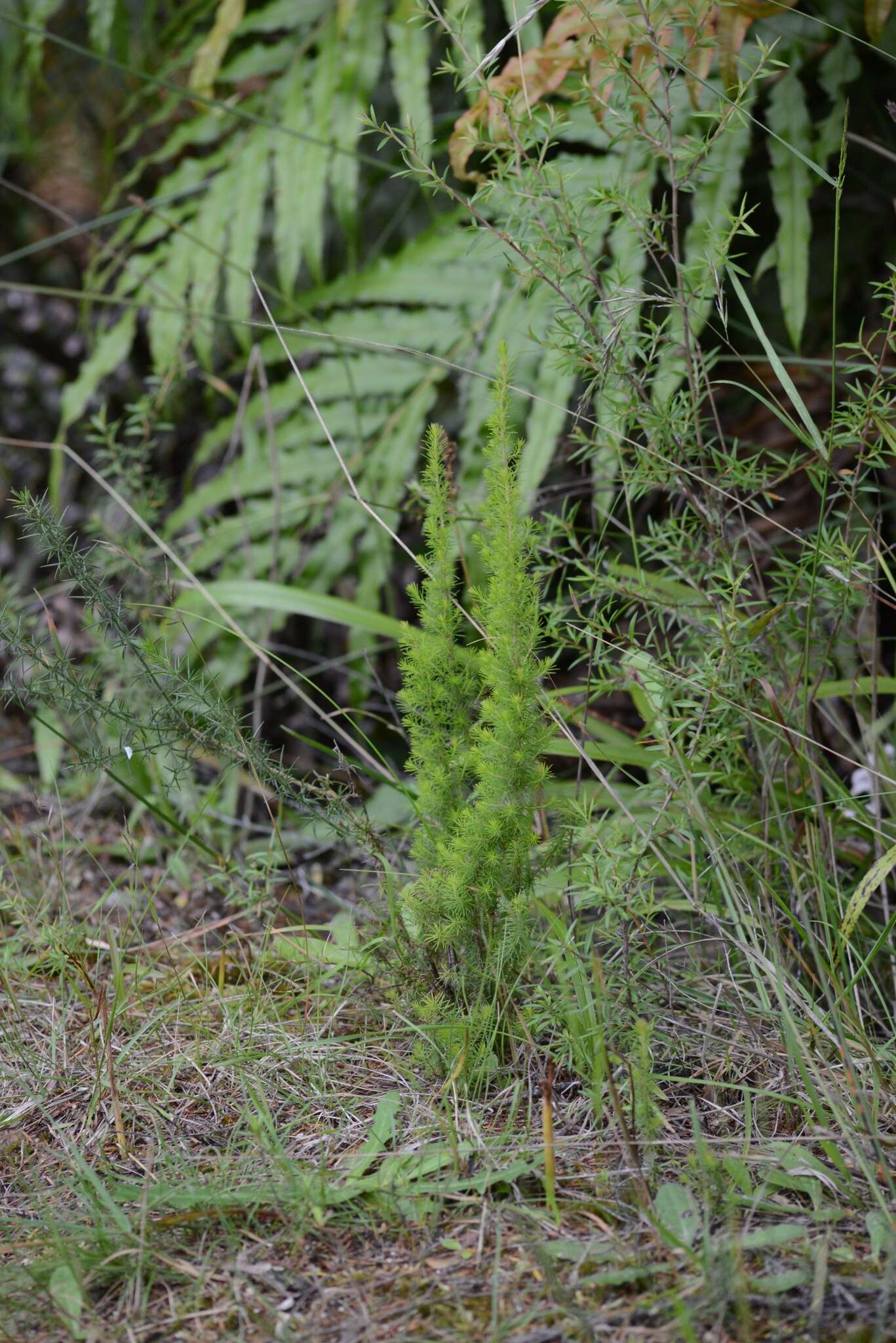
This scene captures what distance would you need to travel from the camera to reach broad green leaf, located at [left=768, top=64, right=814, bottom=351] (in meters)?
1.93

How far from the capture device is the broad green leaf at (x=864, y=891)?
4.25ft

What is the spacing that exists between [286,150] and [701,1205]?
248 cm

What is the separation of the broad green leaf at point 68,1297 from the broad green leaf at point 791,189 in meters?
1.80

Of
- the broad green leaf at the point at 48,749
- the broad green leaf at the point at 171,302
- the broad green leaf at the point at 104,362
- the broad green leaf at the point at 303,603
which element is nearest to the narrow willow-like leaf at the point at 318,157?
the broad green leaf at the point at 171,302

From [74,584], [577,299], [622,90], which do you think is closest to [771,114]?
[622,90]

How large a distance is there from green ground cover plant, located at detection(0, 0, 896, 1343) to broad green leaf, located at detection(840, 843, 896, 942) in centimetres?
1

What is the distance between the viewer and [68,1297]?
97 cm

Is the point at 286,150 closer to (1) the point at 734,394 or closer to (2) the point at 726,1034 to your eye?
(1) the point at 734,394

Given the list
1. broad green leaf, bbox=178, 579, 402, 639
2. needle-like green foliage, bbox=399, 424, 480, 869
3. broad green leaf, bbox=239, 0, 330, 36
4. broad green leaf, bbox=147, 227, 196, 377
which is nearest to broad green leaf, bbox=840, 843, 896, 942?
needle-like green foliage, bbox=399, 424, 480, 869

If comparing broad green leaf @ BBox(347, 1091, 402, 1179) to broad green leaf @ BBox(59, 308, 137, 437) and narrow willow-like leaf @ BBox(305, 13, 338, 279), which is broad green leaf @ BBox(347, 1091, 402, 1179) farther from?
broad green leaf @ BBox(59, 308, 137, 437)

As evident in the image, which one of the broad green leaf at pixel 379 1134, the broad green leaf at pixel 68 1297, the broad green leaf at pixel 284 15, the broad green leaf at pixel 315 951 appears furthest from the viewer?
the broad green leaf at pixel 284 15

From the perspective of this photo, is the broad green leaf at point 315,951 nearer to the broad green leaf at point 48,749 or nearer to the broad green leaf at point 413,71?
the broad green leaf at point 48,749

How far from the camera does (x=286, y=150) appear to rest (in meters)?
2.58

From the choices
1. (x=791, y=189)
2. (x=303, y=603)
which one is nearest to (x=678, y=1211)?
(x=303, y=603)
